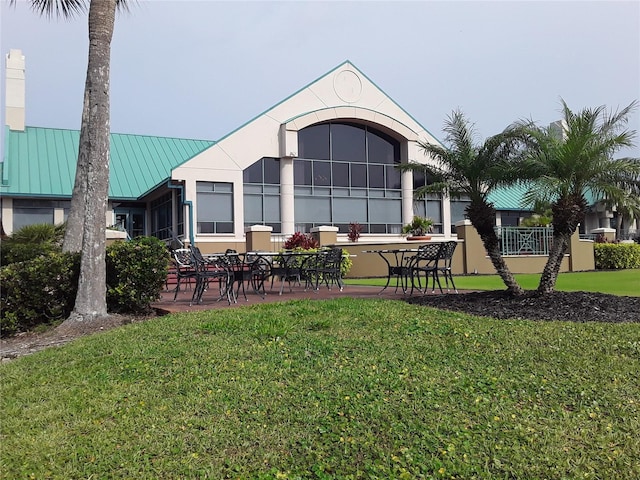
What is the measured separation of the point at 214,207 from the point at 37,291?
13.0 meters

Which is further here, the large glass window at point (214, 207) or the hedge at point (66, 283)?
the large glass window at point (214, 207)

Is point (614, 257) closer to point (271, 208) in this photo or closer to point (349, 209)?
point (349, 209)

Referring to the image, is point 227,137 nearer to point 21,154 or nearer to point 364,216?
point 364,216

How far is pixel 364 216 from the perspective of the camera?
940 inches

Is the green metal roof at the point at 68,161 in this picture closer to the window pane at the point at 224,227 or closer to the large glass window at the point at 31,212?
the large glass window at the point at 31,212

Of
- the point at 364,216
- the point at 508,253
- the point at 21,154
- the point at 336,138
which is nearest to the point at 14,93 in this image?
the point at 21,154

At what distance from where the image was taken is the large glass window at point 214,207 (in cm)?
2055

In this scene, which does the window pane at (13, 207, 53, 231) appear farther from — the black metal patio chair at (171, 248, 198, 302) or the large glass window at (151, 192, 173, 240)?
the black metal patio chair at (171, 248, 198, 302)

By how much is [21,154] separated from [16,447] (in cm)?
2325

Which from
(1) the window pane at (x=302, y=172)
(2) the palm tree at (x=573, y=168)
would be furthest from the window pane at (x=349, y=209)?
(2) the palm tree at (x=573, y=168)

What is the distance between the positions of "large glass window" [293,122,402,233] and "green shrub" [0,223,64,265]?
1047 cm

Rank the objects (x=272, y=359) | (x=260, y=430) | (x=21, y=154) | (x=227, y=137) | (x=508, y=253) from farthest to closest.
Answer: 1. (x=21, y=154)
2. (x=227, y=137)
3. (x=508, y=253)
4. (x=272, y=359)
5. (x=260, y=430)

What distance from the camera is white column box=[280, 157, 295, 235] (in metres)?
22.0

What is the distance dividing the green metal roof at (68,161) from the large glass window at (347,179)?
4814 millimetres
